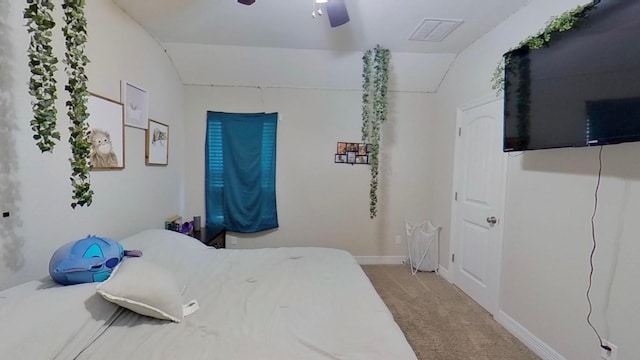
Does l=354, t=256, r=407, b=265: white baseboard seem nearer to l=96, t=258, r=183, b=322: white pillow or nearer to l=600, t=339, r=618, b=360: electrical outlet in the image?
l=600, t=339, r=618, b=360: electrical outlet

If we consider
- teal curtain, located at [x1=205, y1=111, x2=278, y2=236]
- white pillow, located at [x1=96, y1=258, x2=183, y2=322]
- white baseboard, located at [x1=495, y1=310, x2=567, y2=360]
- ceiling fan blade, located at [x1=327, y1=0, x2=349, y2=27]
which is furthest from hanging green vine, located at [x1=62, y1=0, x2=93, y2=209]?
white baseboard, located at [x1=495, y1=310, x2=567, y2=360]

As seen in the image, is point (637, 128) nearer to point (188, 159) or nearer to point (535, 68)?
point (535, 68)

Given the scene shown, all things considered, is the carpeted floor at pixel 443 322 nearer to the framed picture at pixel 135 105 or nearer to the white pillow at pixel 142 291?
the white pillow at pixel 142 291

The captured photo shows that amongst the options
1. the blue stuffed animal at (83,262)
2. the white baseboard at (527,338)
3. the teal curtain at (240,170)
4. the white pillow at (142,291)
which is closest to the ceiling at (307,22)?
the teal curtain at (240,170)

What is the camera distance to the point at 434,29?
297 centimetres

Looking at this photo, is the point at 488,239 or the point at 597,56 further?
the point at 488,239

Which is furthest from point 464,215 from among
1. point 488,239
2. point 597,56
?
point 597,56

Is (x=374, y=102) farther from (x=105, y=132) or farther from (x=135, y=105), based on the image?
(x=105, y=132)

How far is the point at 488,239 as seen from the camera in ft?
9.71

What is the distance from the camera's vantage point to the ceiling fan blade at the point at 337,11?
221cm

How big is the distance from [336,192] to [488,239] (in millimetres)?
1892

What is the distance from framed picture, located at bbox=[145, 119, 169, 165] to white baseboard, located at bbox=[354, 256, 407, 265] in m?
2.70

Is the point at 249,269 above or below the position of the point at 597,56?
below

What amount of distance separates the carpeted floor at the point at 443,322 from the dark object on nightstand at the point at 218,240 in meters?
1.90
